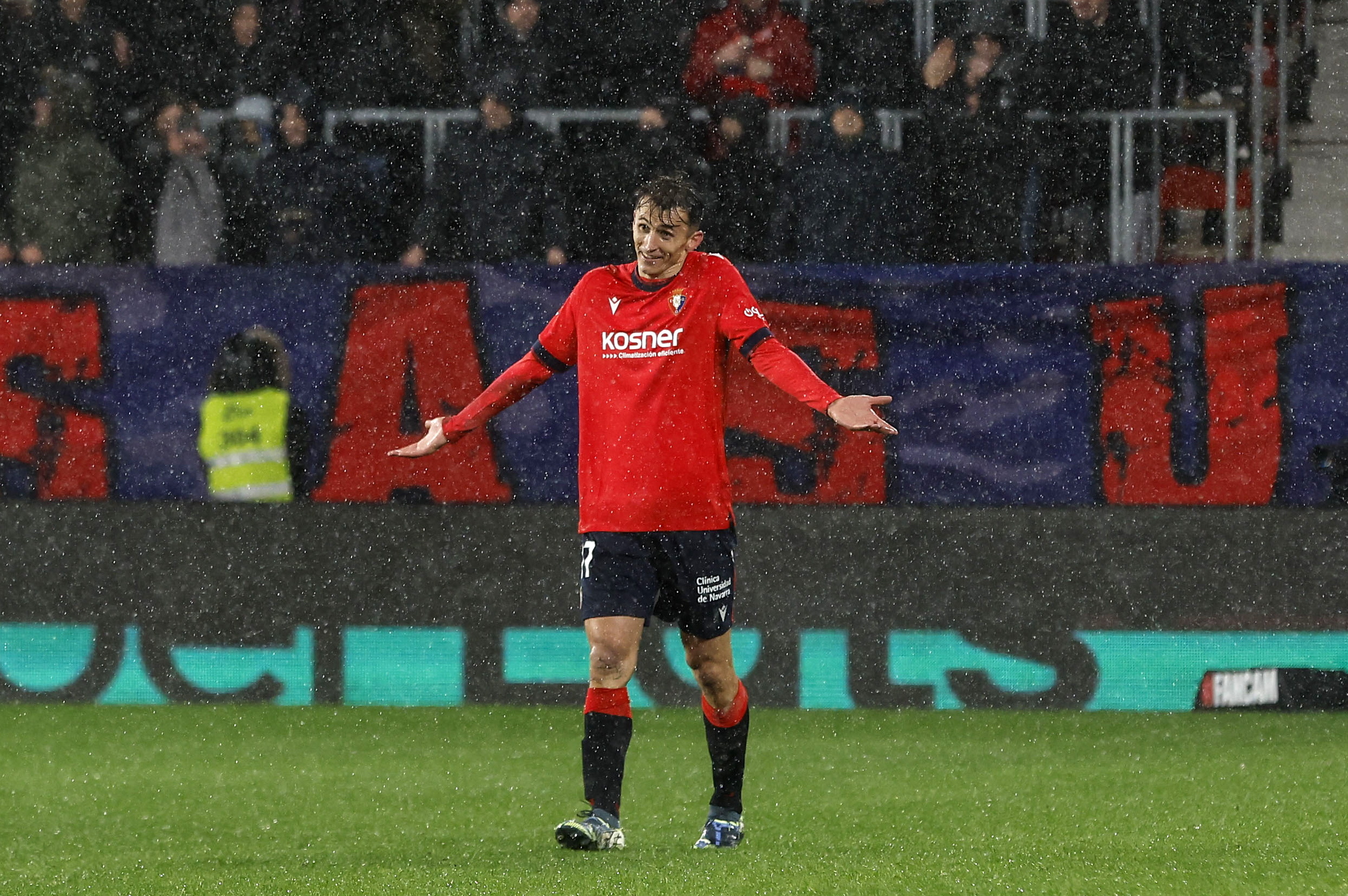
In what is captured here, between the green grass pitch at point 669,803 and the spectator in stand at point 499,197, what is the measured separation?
2559 millimetres

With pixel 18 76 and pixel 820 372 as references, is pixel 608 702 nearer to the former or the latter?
pixel 820 372

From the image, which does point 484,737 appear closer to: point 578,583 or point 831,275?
point 578,583

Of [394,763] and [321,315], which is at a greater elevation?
[321,315]

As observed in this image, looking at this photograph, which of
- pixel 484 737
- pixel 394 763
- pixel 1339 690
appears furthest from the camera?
pixel 1339 690

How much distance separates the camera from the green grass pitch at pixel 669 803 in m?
5.25

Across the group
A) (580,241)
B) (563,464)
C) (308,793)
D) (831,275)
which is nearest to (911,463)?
(831,275)

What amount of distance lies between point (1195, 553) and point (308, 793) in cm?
445

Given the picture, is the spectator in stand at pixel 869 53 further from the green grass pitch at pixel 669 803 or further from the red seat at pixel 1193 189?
the green grass pitch at pixel 669 803

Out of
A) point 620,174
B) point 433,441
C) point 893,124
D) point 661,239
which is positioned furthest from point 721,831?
point 893,124

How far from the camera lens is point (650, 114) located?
10883 mm

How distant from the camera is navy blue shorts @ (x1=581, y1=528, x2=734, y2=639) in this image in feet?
18.7

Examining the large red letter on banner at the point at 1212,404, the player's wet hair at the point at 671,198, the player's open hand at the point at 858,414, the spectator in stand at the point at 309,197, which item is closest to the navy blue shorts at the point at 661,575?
the player's open hand at the point at 858,414

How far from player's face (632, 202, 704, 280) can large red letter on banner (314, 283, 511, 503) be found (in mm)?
4213

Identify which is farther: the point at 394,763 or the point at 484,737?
the point at 484,737
